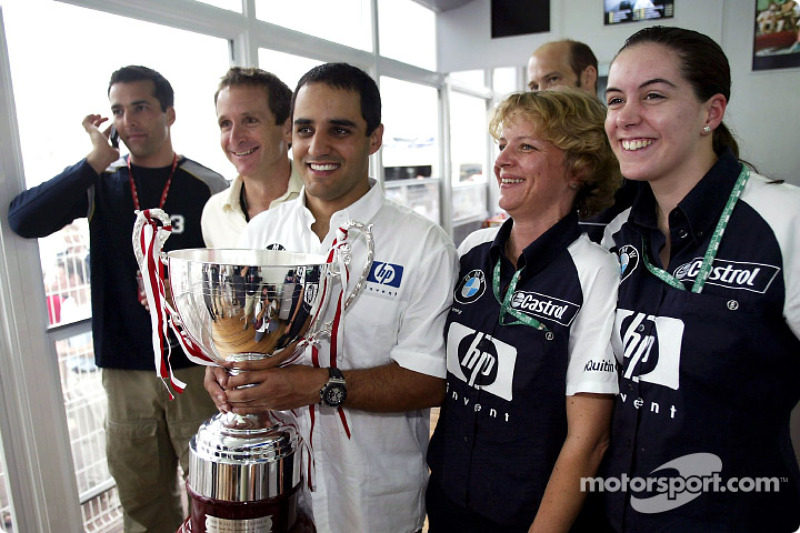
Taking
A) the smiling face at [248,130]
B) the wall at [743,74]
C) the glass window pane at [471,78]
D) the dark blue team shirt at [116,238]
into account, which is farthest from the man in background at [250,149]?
the glass window pane at [471,78]

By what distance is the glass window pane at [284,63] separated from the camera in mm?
3447

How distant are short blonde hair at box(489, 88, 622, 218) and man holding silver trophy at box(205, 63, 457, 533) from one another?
1.09 feet

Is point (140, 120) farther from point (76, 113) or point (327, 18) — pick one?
point (327, 18)

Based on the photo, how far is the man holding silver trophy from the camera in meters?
1.33

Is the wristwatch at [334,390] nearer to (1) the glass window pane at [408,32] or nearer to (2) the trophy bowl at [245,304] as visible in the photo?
(2) the trophy bowl at [245,304]

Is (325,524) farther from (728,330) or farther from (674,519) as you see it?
(728,330)

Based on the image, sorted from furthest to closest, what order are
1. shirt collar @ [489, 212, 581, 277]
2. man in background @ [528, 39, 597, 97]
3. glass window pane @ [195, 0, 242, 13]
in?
1. glass window pane @ [195, 0, 242, 13]
2. man in background @ [528, 39, 597, 97]
3. shirt collar @ [489, 212, 581, 277]

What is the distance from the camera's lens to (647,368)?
1.11 m

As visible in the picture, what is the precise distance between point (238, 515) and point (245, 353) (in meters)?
0.27

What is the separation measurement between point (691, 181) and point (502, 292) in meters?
0.45

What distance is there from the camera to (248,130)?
6.38 ft

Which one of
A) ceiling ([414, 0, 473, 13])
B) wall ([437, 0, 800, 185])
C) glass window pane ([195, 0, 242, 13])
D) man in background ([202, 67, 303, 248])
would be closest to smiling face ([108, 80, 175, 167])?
man in background ([202, 67, 303, 248])

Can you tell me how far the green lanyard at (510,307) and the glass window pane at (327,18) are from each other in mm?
2770
